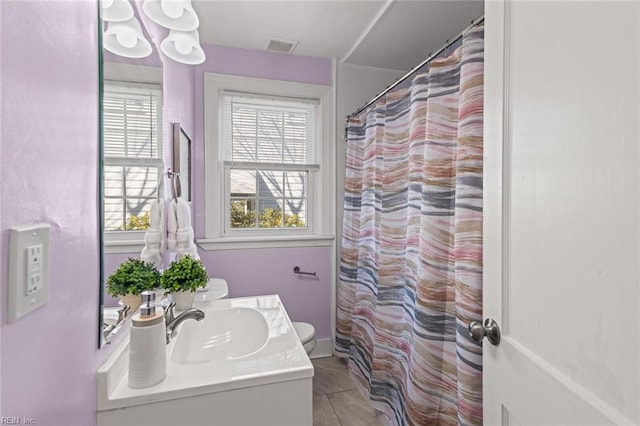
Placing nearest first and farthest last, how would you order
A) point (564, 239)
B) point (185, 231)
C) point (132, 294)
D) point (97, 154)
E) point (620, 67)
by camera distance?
1. point (620, 67)
2. point (564, 239)
3. point (97, 154)
4. point (132, 294)
5. point (185, 231)

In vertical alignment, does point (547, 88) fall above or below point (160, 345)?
above

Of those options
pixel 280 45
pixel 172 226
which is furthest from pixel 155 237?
pixel 280 45

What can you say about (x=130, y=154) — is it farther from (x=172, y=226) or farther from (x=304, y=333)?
(x=304, y=333)

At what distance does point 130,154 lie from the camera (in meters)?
0.95

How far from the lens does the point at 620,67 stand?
51cm

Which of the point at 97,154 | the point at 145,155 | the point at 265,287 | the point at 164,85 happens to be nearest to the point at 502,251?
the point at 97,154

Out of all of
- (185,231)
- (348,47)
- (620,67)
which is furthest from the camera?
(348,47)

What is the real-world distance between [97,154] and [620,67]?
1.05 metres

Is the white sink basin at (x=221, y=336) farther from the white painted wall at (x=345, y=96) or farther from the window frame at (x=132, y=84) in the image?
the white painted wall at (x=345, y=96)

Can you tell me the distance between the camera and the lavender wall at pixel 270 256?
7.46 ft

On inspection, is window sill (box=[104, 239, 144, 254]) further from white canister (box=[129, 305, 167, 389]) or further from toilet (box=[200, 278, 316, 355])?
toilet (box=[200, 278, 316, 355])

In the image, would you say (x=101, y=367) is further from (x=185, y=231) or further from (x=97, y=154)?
(x=185, y=231)

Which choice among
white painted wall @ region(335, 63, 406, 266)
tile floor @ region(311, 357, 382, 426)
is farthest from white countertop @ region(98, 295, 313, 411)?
white painted wall @ region(335, 63, 406, 266)

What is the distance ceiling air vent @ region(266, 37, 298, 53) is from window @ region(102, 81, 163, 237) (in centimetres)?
124
